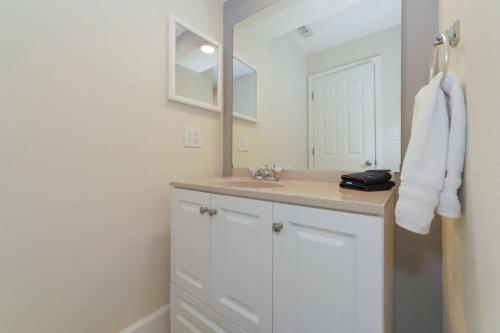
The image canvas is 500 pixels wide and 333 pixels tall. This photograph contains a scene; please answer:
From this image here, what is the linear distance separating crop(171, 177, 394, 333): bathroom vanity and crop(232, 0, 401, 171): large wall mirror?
0.44 meters

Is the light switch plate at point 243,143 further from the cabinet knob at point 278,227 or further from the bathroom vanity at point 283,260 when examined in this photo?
the cabinet knob at point 278,227

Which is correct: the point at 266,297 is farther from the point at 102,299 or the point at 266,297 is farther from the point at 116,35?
the point at 116,35

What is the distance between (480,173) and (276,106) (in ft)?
3.69

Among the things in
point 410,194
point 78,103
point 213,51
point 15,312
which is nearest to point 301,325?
point 410,194

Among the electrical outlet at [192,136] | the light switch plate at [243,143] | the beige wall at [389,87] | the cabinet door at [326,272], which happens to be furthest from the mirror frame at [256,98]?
the cabinet door at [326,272]

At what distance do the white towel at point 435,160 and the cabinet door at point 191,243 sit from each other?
0.71 metres

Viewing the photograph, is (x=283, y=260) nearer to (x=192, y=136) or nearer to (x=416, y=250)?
(x=416, y=250)

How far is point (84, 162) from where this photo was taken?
3.17 ft

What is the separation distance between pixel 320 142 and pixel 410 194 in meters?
0.73

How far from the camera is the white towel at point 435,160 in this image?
20.6 inches

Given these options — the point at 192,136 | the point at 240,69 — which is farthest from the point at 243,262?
the point at 240,69

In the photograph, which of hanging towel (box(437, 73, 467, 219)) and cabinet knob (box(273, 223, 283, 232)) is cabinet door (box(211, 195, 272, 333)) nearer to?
cabinet knob (box(273, 223, 283, 232))

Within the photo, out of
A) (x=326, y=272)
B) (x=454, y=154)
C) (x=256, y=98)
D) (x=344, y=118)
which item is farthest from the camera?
(x=256, y=98)

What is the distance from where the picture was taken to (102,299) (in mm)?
1032
